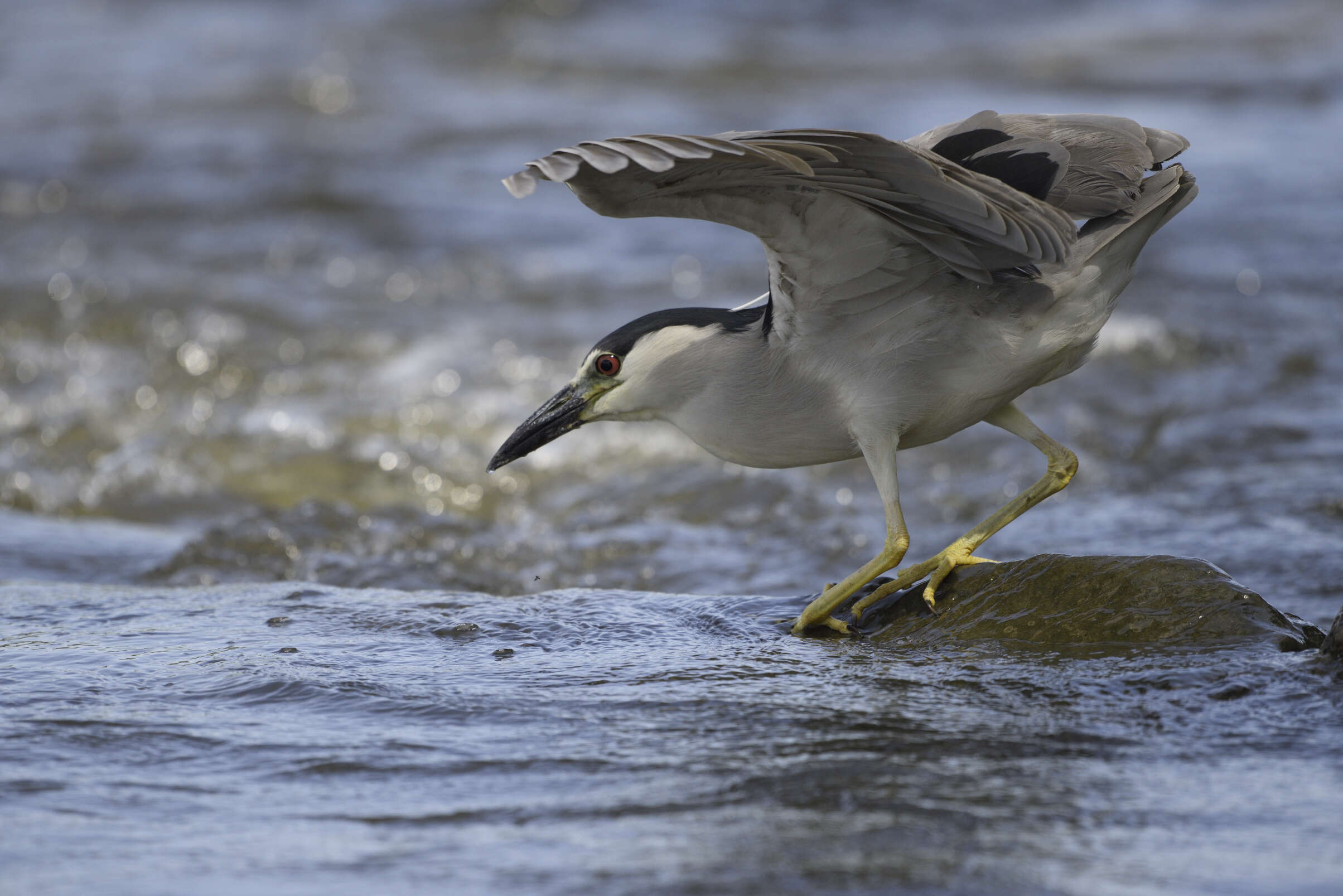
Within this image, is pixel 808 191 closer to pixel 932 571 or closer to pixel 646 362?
pixel 646 362

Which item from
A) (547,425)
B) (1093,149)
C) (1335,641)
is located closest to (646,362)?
(547,425)

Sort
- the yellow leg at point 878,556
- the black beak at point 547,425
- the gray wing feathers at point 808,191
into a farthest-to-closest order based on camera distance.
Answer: the black beak at point 547,425 → the yellow leg at point 878,556 → the gray wing feathers at point 808,191

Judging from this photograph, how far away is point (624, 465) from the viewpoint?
741cm

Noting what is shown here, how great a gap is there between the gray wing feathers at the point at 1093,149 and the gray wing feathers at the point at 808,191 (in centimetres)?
21

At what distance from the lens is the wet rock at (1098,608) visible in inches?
142

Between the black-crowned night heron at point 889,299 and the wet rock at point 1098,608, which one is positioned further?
the wet rock at point 1098,608

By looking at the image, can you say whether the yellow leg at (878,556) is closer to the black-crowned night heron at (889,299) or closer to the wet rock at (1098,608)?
the black-crowned night heron at (889,299)

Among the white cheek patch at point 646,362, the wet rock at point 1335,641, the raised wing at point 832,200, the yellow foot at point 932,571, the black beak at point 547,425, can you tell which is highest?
the raised wing at point 832,200

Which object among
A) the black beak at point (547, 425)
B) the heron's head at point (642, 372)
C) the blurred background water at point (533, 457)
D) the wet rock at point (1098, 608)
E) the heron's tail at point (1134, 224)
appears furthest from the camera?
the black beak at point (547, 425)

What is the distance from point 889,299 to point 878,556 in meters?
0.73

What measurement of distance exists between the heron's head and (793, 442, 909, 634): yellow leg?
20.5 inches

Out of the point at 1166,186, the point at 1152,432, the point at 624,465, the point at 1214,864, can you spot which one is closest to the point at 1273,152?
the point at 1152,432

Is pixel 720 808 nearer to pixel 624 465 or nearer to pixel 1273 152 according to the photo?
pixel 624 465

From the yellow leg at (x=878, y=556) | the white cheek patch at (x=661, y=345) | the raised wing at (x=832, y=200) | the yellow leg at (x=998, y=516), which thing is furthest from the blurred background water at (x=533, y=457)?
the raised wing at (x=832, y=200)
